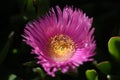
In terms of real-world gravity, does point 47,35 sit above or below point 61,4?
below

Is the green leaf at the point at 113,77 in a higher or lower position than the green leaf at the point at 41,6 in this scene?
lower

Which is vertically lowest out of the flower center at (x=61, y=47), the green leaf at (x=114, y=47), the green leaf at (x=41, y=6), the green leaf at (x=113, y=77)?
the green leaf at (x=113, y=77)

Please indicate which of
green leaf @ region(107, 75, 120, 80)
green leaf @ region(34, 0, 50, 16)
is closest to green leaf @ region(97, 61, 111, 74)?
green leaf @ region(107, 75, 120, 80)

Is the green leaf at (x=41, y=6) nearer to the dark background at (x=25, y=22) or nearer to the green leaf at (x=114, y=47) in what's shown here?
the dark background at (x=25, y=22)

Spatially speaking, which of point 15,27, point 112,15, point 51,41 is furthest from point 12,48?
point 112,15

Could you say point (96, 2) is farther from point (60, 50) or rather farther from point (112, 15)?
point (60, 50)

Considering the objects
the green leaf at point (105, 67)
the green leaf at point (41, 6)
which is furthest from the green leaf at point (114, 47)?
the green leaf at point (41, 6)
